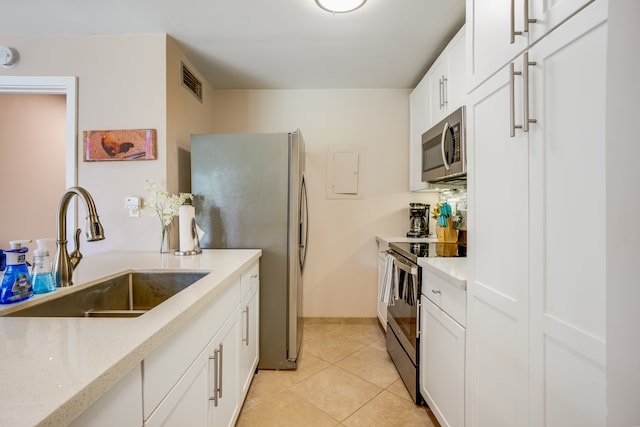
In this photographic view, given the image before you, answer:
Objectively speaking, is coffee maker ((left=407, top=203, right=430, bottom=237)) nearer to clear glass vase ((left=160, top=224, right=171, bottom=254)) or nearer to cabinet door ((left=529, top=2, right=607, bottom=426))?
cabinet door ((left=529, top=2, right=607, bottom=426))

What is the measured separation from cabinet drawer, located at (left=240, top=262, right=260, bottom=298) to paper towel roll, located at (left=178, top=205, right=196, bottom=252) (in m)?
0.41

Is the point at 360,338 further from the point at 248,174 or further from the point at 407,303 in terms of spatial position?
the point at 248,174

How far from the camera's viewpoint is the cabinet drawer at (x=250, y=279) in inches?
66.4

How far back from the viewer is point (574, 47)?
0.73 m

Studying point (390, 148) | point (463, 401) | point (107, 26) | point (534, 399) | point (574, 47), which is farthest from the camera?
point (390, 148)

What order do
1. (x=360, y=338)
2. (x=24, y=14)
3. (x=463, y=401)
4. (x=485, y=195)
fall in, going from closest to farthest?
1. (x=485, y=195)
2. (x=463, y=401)
3. (x=24, y=14)
4. (x=360, y=338)

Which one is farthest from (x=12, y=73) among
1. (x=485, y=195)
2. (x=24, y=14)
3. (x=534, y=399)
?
(x=534, y=399)

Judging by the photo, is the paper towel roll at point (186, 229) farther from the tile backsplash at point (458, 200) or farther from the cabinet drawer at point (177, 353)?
Answer: the tile backsplash at point (458, 200)

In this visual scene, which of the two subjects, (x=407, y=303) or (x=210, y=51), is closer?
(x=407, y=303)

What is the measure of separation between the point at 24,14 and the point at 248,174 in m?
1.70

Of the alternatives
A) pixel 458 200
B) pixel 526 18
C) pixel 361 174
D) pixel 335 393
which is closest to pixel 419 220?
pixel 458 200

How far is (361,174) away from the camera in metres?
3.02

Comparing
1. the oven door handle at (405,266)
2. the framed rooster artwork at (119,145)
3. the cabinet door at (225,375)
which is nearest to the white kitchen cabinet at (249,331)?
the cabinet door at (225,375)

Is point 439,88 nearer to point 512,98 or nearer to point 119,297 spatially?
point 512,98
